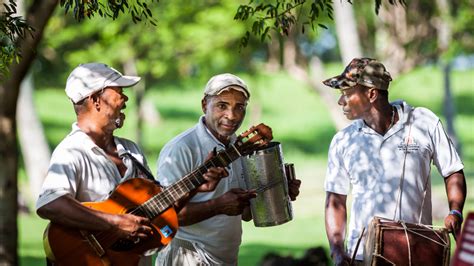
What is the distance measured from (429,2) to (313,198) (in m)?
6.37

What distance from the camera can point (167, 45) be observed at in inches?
1220

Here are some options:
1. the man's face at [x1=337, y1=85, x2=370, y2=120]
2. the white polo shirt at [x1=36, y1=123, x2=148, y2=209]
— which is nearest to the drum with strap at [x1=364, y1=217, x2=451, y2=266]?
the man's face at [x1=337, y1=85, x2=370, y2=120]

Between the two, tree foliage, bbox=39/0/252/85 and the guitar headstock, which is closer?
the guitar headstock

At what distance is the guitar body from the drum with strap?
44.7 inches

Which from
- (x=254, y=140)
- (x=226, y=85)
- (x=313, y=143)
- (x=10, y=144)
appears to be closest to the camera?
(x=254, y=140)

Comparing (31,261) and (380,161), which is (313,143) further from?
(380,161)

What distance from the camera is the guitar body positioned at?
6.14m

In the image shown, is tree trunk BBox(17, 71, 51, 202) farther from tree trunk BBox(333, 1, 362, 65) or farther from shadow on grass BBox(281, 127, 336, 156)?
shadow on grass BBox(281, 127, 336, 156)

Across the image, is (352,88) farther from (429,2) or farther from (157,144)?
(157,144)

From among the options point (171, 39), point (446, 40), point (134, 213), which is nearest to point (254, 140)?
point (134, 213)

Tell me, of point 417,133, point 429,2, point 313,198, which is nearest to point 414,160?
point 417,133

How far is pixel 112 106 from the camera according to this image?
6492mm

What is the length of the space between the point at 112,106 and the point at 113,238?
0.78 m

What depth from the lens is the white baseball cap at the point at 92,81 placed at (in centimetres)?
648
